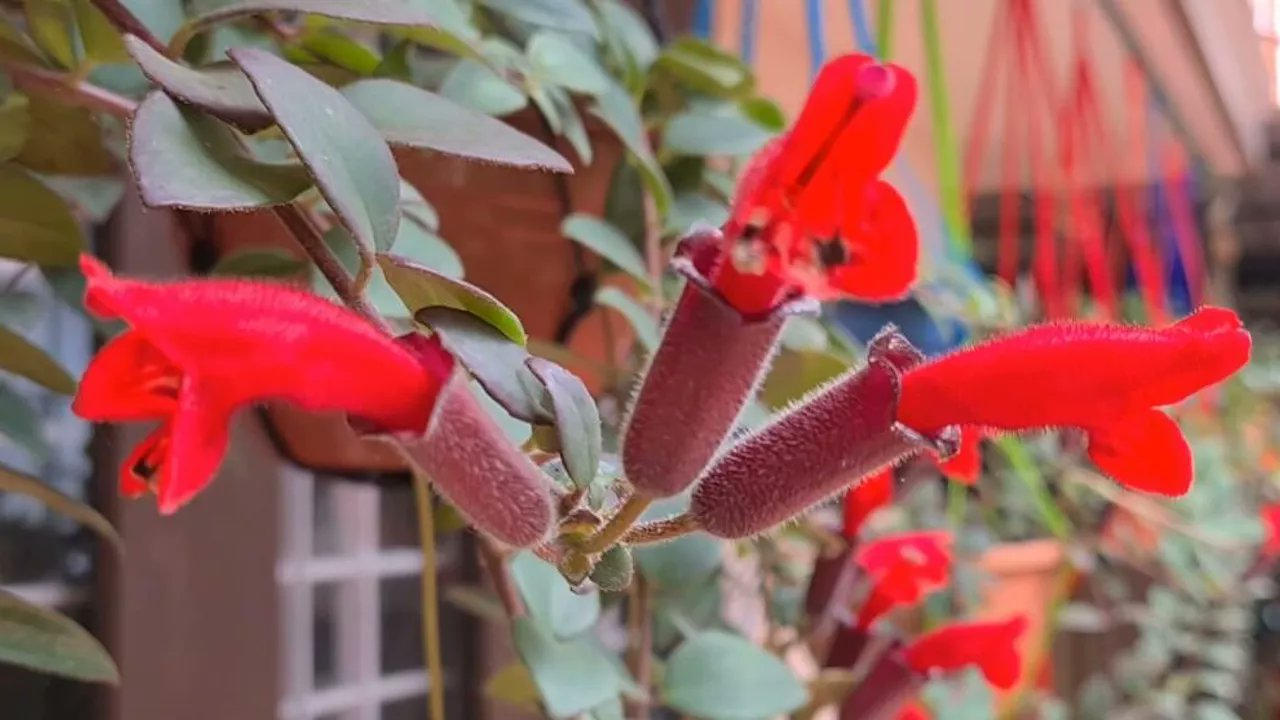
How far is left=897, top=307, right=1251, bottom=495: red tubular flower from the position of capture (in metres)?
0.18

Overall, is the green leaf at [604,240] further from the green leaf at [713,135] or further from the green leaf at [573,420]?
the green leaf at [573,420]

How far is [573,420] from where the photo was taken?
180 mm

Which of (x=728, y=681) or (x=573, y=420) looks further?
(x=728, y=681)

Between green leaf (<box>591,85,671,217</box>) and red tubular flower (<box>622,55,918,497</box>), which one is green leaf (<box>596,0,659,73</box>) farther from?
red tubular flower (<box>622,55,918,497</box>)

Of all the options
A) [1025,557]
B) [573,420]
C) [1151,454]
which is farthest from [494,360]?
[1025,557]

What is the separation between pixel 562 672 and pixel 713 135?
0.20 metres

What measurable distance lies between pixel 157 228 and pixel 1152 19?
91cm

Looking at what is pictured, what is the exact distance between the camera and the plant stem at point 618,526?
19 cm

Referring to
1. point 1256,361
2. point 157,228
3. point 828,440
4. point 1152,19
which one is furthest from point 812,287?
point 1256,361

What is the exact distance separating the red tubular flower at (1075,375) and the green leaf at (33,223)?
219 mm

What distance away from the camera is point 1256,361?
4.24ft

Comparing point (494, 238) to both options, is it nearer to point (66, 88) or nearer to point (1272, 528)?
point (66, 88)

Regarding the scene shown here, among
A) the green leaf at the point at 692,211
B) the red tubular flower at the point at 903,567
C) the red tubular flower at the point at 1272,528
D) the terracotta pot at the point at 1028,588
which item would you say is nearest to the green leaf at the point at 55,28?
the green leaf at the point at 692,211

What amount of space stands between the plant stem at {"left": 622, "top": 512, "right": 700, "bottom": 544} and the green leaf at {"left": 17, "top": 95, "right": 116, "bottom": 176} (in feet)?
0.63
